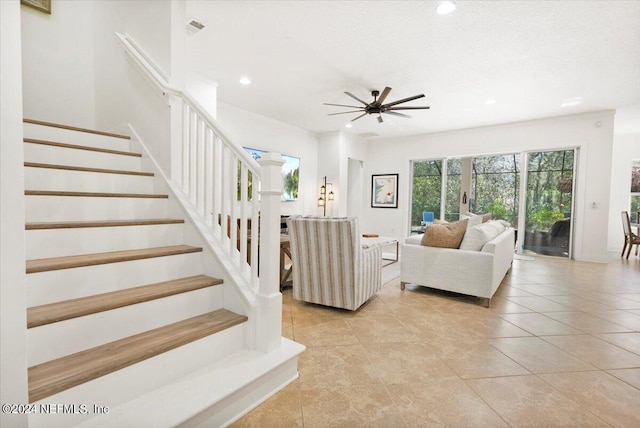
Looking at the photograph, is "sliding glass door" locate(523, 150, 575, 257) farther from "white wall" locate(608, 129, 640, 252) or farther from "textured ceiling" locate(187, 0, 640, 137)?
"white wall" locate(608, 129, 640, 252)

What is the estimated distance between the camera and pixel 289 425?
1.42 m

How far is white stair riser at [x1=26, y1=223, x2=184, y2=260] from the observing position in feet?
4.96

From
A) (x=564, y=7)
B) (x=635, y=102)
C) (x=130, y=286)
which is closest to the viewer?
(x=130, y=286)

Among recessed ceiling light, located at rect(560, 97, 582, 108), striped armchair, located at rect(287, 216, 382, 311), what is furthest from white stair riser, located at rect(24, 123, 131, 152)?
recessed ceiling light, located at rect(560, 97, 582, 108)

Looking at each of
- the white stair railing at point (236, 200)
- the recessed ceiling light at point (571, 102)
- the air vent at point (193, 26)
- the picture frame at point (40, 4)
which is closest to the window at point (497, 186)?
the recessed ceiling light at point (571, 102)

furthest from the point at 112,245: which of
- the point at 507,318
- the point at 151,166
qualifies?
the point at 507,318

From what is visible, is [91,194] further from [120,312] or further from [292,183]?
[292,183]

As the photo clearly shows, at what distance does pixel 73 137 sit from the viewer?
233 centimetres

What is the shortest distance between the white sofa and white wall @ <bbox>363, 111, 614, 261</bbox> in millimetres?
3390

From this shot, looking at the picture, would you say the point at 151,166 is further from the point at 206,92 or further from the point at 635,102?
the point at 635,102

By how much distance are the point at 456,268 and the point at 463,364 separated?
1.42m

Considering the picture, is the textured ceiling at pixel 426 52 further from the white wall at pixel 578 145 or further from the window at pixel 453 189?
the window at pixel 453 189

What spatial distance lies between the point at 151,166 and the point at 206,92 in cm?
242

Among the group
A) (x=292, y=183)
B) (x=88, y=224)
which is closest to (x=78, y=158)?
(x=88, y=224)
